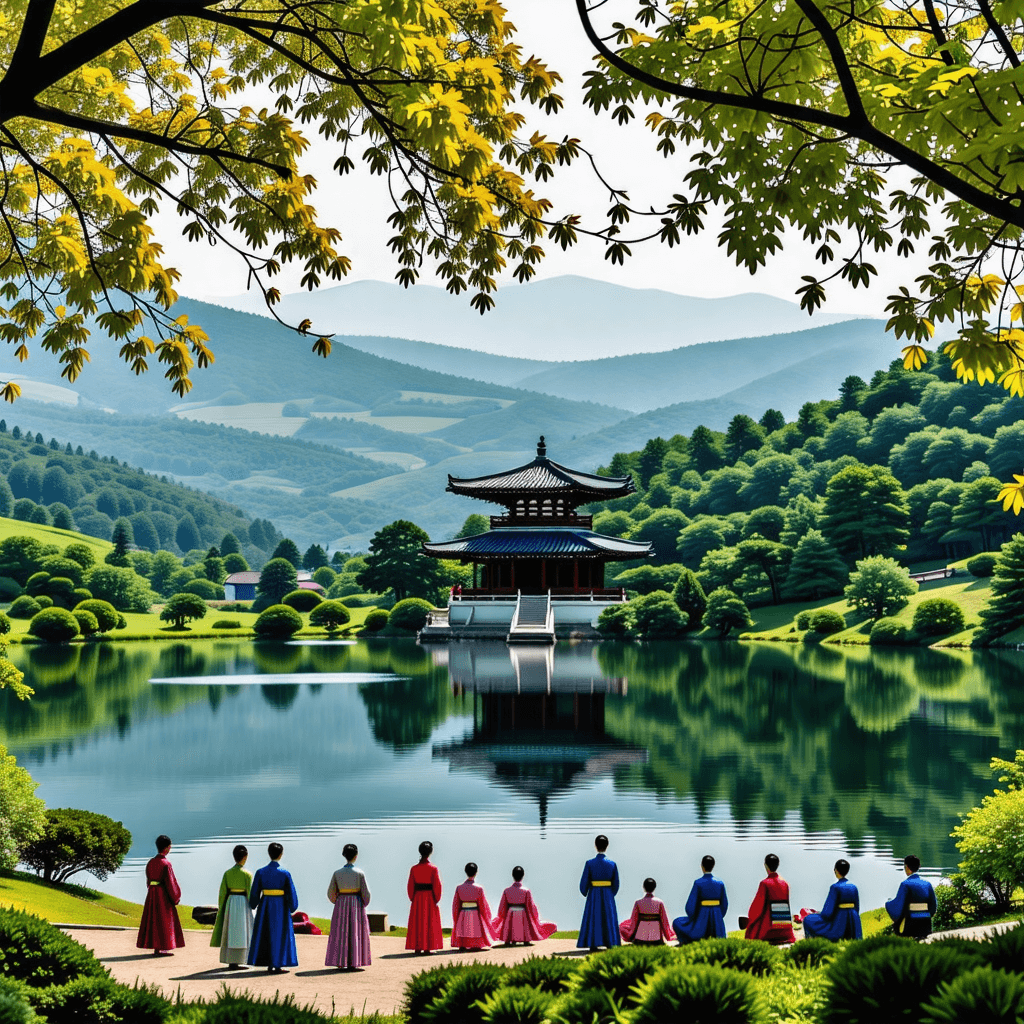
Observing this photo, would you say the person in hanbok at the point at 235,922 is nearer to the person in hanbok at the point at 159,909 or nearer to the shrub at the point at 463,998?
the person in hanbok at the point at 159,909

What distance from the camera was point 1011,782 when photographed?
39.8ft

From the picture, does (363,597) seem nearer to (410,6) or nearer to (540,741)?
(540,741)

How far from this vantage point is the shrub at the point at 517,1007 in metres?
4.86

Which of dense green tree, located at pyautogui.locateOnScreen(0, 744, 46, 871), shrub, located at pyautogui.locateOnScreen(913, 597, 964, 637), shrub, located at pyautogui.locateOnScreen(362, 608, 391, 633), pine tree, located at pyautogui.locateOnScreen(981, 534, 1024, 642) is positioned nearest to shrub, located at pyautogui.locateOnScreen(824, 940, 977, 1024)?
dense green tree, located at pyautogui.locateOnScreen(0, 744, 46, 871)

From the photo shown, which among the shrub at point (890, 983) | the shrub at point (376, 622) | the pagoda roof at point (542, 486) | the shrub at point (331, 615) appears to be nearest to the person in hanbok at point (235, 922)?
the shrub at point (890, 983)

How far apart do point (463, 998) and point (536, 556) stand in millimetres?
53466

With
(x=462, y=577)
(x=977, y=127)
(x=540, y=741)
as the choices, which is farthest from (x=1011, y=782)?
(x=462, y=577)

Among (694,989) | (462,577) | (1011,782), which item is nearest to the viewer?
(694,989)

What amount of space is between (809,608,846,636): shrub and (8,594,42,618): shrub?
46249 millimetres

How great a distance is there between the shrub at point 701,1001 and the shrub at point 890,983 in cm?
35

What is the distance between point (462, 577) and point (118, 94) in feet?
212

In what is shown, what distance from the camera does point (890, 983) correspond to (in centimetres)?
408

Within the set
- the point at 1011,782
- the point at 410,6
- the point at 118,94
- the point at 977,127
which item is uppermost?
the point at 118,94

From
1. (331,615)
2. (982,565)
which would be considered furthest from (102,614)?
(982,565)
